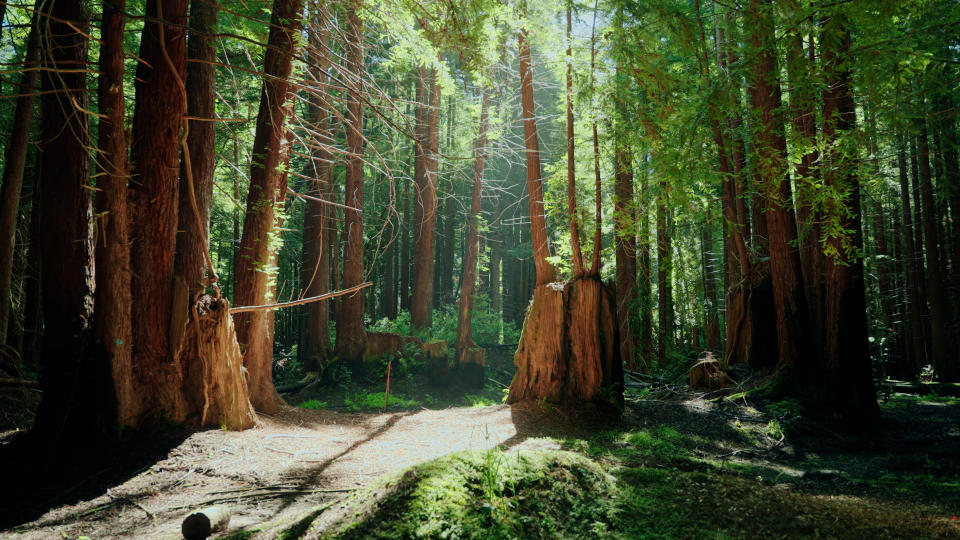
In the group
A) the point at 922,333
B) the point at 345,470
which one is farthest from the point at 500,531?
the point at 922,333

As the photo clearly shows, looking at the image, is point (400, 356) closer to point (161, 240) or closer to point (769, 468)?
point (161, 240)

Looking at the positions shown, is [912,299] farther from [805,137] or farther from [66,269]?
[66,269]

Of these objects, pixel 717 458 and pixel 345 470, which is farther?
pixel 717 458

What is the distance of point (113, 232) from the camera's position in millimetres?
4879

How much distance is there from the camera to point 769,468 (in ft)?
16.6

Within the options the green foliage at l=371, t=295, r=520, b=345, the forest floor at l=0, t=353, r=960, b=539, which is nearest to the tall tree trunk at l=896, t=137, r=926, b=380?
the forest floor at l=0, t=353, r=960, b=539

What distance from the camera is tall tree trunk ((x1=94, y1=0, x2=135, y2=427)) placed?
15.6 feet

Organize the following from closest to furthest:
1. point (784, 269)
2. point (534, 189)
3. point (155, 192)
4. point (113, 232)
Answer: point (113, 232)
point (155, 192)
point (784, 269)
point (534, 189)

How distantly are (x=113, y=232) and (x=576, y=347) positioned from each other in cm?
571

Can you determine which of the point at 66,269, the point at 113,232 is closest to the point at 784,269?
the point at 113,232

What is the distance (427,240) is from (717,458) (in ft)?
41.9

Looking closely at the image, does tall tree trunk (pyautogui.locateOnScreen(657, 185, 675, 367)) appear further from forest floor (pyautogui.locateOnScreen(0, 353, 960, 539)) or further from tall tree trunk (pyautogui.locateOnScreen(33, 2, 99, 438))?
tall tree trunk (pyautogui.locateOnScreen(33, 2, 99, 438))

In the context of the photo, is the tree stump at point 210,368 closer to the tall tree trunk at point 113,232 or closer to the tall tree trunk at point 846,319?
the tall tree trunk at point 113,232

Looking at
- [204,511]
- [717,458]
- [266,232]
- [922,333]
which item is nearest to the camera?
[204,511]
